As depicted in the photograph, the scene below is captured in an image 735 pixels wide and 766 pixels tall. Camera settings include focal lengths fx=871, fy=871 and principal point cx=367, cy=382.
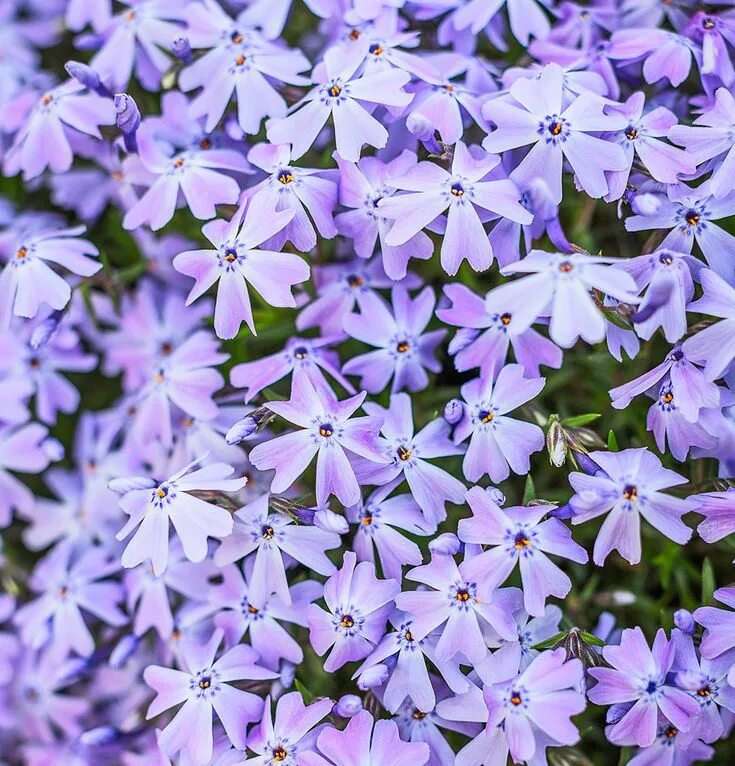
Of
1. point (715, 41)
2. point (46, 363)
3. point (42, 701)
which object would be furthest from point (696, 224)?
point (42, 701)

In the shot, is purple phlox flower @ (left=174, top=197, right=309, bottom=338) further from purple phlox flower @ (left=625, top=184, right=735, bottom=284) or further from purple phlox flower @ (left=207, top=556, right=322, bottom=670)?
purple phlox flower @ (left=625, top=184, right=735, bottom=284)

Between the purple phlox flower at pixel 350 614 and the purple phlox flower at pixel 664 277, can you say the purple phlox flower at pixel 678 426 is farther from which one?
the purple phlox flower at pixel 350 614

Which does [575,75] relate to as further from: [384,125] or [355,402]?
[355,402]

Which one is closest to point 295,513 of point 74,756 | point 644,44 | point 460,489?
point 460,489

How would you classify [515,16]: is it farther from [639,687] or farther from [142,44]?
[639,687]

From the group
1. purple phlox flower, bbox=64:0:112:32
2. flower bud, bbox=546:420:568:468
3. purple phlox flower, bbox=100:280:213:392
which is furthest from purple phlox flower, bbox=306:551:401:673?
purple phlox flower, bbox=64:0:112:32

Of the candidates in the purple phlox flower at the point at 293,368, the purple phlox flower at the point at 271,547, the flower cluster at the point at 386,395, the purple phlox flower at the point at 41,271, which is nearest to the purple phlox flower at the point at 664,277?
the flower cluster at the point at 386,395
